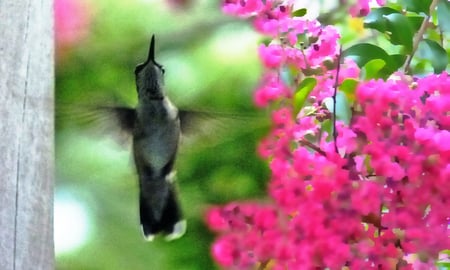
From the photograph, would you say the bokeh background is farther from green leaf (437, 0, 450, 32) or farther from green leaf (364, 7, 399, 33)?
green leaf (437, 0, 450, 32)

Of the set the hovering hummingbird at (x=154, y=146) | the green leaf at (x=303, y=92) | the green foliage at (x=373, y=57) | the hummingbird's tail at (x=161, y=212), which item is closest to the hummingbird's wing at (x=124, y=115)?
the hovering hummingbird at (x=154, y=146)

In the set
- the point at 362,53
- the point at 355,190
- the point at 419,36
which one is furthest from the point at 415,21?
the point at 355,190

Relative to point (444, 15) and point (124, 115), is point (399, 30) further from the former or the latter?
point (124, 115)

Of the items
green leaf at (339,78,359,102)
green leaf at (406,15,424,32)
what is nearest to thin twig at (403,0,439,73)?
green leaf at (406,15,424,32)

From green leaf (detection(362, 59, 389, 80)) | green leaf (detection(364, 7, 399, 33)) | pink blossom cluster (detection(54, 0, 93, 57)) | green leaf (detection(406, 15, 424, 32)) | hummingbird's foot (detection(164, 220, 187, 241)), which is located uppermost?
pink blossom cluster (detection(54, 0, 93, 57))

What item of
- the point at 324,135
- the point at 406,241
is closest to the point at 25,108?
the point at 324,135

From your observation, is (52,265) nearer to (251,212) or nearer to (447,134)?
(251,212)

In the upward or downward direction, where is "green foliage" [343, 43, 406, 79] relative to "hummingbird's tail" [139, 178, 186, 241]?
upward
